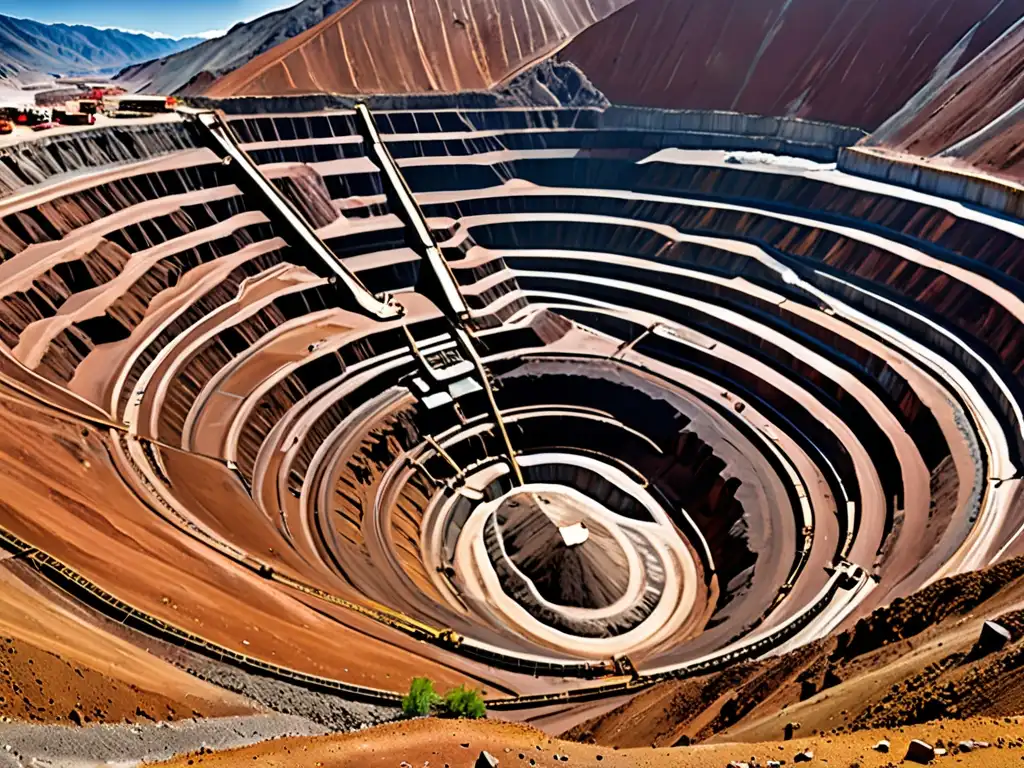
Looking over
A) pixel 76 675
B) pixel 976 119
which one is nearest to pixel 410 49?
pixel 976 119

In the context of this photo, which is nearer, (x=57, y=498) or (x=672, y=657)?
(x=57, y=498)

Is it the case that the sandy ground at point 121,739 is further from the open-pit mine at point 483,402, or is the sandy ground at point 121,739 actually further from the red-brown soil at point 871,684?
the red-brown soil at point 871,684

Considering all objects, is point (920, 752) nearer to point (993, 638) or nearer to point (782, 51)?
point (993, 638)

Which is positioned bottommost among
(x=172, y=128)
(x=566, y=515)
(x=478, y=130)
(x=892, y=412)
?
(x=566, y=515)

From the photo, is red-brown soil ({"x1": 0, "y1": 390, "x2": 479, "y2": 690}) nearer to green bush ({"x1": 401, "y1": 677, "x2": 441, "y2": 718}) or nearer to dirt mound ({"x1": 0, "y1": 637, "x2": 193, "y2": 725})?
green bush ({"x1": 401, "y1": 677, "x2": 441, "y2": 718})

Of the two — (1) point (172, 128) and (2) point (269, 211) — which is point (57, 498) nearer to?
(2) point (269, 211)

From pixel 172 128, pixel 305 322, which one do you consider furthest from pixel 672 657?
pixel 172 128
